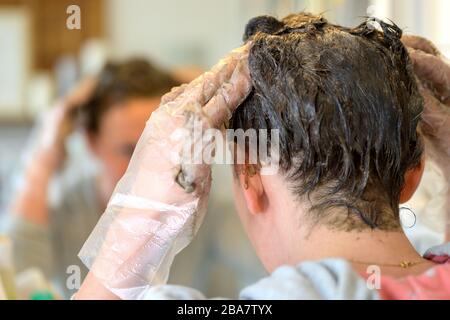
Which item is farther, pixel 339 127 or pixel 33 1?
pixel 33 1

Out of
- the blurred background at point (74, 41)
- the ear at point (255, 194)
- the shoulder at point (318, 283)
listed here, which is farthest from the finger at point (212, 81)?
the blurred background at point (74, 41)

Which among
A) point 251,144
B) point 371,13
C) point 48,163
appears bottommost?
point 48,163

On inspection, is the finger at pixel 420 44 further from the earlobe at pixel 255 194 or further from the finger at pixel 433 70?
the earlobe at pixel 255 194

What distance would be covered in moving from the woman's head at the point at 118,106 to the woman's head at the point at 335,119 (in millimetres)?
812

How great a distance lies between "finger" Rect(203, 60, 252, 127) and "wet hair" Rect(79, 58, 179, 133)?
3.05ft

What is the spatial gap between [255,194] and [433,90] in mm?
287

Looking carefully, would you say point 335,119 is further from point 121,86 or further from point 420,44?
point 121,86

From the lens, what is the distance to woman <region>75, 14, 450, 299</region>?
74cm

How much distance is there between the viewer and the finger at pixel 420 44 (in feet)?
2.98

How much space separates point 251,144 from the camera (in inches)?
31.3

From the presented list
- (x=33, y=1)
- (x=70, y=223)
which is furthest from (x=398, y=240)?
(x=33, y=1)

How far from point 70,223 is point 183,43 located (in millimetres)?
1676
